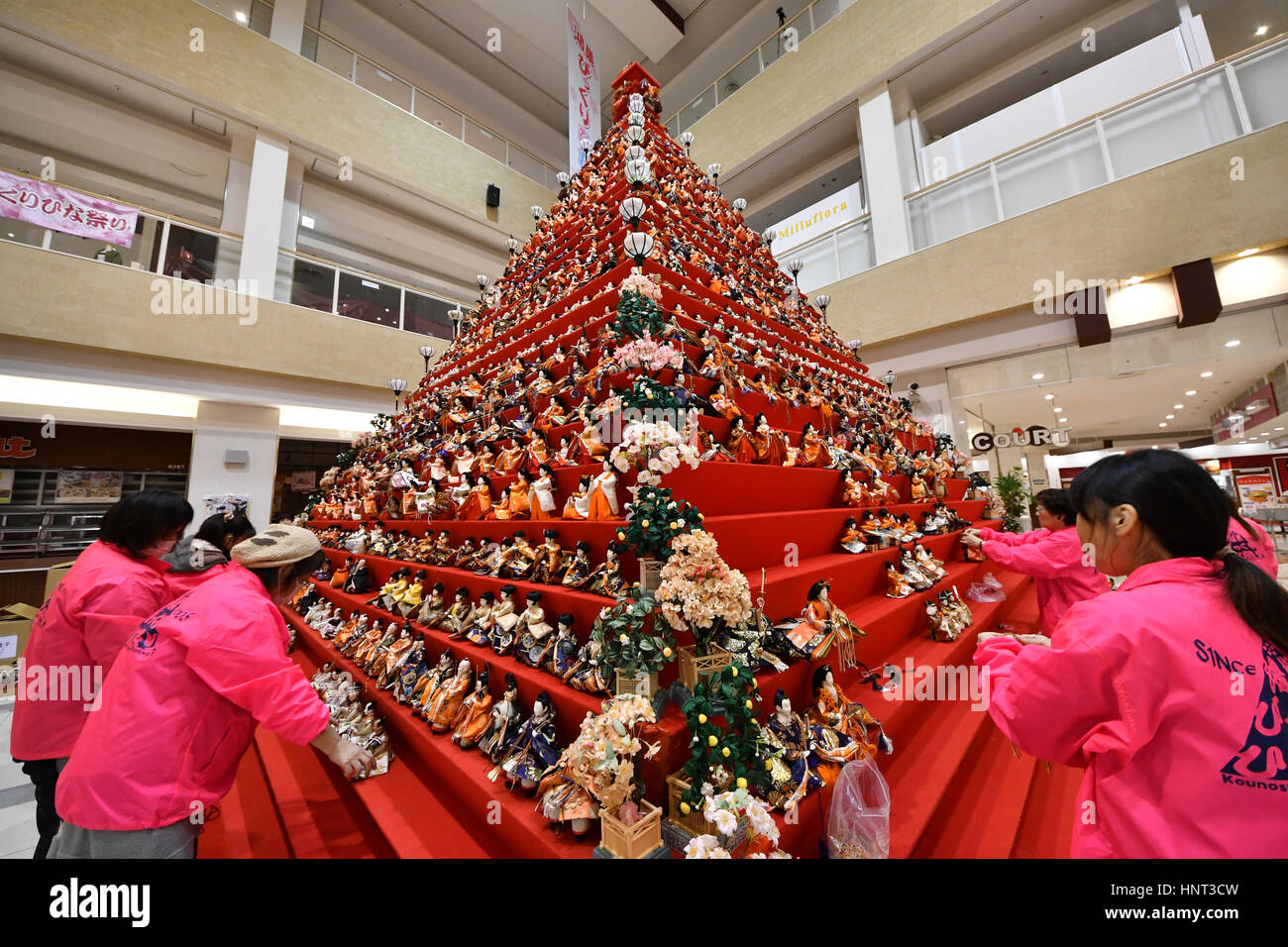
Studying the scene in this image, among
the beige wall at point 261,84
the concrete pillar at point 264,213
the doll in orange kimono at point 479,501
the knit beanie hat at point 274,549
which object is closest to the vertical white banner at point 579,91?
the beige wall at point 261,84

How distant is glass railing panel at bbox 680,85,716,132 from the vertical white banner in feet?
13.0

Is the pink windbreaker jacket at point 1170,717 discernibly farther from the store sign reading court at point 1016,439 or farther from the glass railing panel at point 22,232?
the glass railing panel at point 22,232

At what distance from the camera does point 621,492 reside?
7.08ft

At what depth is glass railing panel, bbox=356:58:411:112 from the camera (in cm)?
886

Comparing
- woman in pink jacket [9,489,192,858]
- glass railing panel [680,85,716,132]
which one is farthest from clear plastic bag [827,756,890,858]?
glass railing panel [680,85,716,132]

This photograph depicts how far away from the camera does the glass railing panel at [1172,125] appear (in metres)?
5.09

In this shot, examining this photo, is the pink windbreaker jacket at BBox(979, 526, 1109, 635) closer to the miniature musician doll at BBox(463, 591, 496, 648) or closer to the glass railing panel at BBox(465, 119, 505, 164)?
the miniature musician doll at BBox(463, 591, 496, 648)

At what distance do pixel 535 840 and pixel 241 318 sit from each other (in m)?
8.14

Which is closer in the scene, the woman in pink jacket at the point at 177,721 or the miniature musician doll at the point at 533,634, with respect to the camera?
the woman in pink jacket at the point at 177,721

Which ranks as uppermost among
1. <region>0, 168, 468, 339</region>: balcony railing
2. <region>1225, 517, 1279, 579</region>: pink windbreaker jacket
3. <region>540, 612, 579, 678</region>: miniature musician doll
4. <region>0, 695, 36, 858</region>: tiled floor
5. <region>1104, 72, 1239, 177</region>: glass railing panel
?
<region>1104, 72, 1239, 177</region>: glass railing panel

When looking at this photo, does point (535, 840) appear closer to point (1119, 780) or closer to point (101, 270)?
point (1119, 780)

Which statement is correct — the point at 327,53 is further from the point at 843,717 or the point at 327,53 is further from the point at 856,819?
the point at 856,819

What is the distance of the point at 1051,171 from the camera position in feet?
19.9

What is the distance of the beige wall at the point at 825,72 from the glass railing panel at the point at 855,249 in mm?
2374
